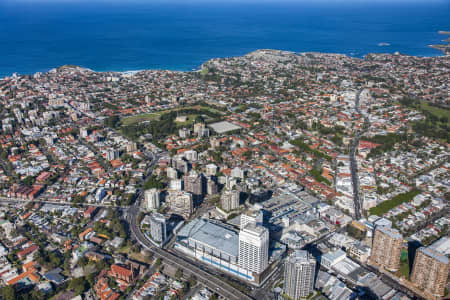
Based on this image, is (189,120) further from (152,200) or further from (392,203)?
(392,203)

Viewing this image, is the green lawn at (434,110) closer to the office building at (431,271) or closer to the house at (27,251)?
the office building at (431,271)

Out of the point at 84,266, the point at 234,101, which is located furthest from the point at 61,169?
the point at 234,101

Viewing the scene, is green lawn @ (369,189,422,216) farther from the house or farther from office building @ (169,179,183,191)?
the house

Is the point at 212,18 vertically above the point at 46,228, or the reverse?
the point at 212,18

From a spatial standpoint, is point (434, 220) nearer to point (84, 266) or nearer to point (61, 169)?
point (84, 266)

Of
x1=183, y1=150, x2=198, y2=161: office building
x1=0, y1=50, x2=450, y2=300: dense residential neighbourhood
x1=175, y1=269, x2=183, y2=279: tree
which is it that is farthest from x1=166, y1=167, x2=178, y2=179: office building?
x1=175, y1=269, x2=183, y2=279: tree

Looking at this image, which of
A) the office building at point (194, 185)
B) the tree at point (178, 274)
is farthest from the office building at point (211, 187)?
the tree at point (178, 274)

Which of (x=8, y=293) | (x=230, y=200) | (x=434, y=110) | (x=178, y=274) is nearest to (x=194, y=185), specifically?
(x=230, y=200)
